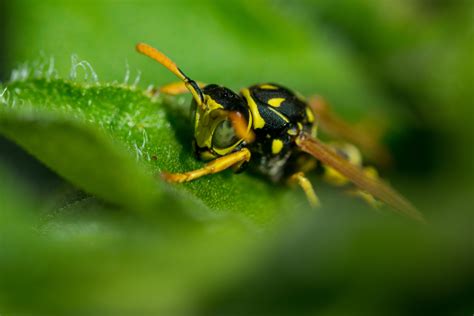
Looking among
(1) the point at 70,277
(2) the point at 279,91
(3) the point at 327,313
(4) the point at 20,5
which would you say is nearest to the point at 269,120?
(2) the point at 279,91

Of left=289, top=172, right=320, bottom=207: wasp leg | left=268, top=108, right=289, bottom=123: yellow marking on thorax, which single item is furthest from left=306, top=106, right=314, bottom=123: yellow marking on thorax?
left=289, top=172, right=320, bottom=207: wasp leg

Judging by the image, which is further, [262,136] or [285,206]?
[262,136]

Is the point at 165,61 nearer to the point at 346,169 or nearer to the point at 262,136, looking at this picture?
the point at 262,136

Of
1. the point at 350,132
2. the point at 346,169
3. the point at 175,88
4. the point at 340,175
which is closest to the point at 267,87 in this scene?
the point at 175,88

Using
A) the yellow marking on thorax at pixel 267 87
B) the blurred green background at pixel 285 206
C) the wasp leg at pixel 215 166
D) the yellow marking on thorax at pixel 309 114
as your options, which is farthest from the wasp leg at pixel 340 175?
the wasp leg at pixel 215 166

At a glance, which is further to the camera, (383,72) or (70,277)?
(383,72)

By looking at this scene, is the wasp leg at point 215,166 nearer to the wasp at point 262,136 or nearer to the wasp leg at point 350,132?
the wasp at point 262,136

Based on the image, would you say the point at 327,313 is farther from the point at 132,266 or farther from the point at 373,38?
the point at 373,38
